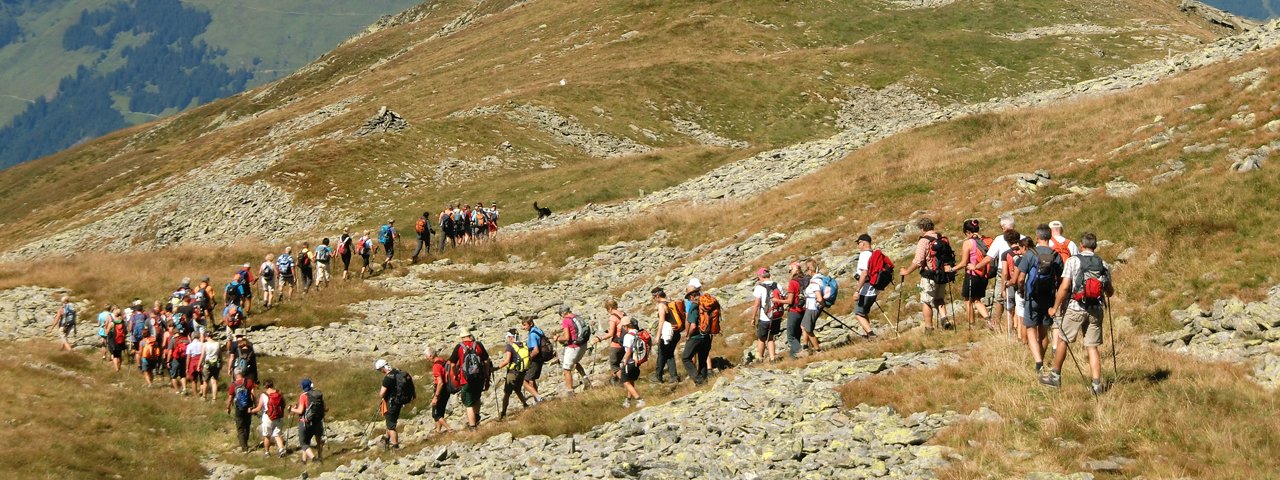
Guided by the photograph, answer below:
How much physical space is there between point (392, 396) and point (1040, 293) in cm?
1518

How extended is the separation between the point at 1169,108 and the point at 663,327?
77.1ft

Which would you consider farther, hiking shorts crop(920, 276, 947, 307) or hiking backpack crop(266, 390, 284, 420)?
hiking backpack crop(266, 390, 284, 420)

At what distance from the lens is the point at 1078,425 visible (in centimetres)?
1318

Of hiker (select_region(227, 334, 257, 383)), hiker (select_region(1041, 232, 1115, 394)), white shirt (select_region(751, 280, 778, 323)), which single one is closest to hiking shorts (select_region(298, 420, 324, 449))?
hiker (select_region(227, 334, 257, 383))

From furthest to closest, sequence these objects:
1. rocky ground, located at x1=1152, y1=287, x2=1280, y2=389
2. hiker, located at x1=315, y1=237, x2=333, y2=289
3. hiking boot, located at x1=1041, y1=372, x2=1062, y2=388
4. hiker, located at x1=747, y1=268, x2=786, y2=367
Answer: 1. hiker, located at x1=315, y1=237, x2=333, y2=289
2. hiker, located at x1=747, y1=268, x2=786, y2=367
3. rocky ground, located at x1=1152, y1=287, x2=1280, y2=389
4. hiking boot, located at x1=1041, y1=372, x2=1062, y2=388

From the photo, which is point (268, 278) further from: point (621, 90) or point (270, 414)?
point (621, 90)

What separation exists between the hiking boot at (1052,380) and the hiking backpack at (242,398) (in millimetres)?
19966

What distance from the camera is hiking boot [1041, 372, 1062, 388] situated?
47.9ft

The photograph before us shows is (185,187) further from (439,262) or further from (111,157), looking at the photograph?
(111,157)

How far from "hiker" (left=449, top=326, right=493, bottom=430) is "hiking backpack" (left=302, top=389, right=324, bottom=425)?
148 inches

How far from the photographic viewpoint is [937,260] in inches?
789

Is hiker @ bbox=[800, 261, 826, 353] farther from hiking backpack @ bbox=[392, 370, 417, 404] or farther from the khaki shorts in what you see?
hiking backpack @ bbox=[392, 370, 417, 404]

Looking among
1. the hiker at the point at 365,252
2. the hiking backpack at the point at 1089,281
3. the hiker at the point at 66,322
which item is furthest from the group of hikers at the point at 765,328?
the hiker at the point at 365,252

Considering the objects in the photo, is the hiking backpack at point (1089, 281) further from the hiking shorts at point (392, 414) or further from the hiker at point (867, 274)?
the hiking shorts at point (392, 414)
